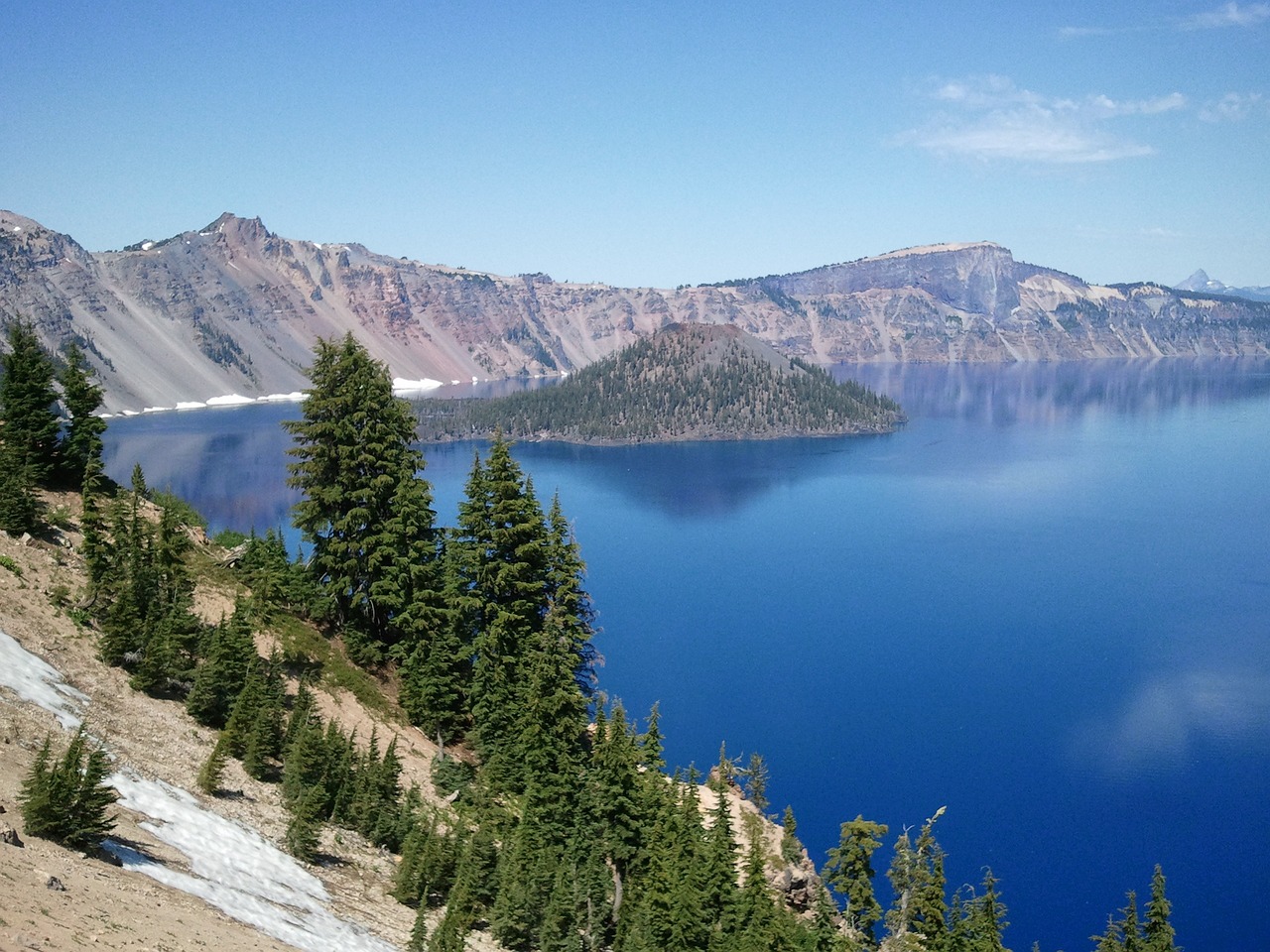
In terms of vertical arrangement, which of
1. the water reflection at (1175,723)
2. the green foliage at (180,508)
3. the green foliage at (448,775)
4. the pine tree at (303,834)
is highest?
the green foliage at (180,508)

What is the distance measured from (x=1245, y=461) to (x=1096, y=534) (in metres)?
76.2

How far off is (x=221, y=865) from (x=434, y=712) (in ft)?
54.3

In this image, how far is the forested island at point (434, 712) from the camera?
92.8ft

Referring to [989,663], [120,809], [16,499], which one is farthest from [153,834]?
[989,663]

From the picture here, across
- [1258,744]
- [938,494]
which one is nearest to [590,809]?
[1258,744]

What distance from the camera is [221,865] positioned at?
22.6 meters

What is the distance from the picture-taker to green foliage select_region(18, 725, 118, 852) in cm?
1884

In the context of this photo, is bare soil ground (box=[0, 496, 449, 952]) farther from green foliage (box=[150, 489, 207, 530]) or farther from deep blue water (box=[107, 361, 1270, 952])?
deep blue water (box=[107, 361, 1270, 952])

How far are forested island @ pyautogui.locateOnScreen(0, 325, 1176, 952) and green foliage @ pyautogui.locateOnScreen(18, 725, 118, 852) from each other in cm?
4

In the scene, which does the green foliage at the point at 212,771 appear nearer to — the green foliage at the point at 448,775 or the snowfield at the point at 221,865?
the snowfield at the point at 221,865

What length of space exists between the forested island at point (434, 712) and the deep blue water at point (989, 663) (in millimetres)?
15182

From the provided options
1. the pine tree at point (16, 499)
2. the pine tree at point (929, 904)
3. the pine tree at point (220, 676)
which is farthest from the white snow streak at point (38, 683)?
the pine tree at point (929, 904)

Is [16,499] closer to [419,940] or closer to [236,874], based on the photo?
[236,874]

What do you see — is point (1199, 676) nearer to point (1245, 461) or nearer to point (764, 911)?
point (764, 911)
